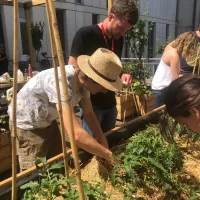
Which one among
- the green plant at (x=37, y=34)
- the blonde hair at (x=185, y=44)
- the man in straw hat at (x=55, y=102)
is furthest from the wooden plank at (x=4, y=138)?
the green plant at (x=37, y=34)

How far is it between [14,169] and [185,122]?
0.80m

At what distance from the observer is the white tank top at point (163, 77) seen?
7.85ft

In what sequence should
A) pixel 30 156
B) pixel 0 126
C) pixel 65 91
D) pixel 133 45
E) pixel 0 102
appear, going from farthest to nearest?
1. pixel 133 45
2. pixel 0 102
3. pixel 0 126
4. pixel 30 156
5. pixel 65 91

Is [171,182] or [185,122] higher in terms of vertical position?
[185,122]

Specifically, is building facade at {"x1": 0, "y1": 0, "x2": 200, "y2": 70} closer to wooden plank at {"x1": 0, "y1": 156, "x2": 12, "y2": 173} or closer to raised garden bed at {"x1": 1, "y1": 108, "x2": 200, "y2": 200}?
wooden plank at {"x1": 0, "y1": 156, "x2": 12, "y2": 173}

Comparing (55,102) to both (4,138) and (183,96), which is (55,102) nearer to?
(183,96)


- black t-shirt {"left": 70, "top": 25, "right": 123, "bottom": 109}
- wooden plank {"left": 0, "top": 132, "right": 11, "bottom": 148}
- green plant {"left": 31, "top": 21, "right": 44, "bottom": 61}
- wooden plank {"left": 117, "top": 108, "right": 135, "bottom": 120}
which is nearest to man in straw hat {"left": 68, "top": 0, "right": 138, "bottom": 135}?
black t-shirt {"left": 70, "top": 25, "right": 123, "bottom": 109}

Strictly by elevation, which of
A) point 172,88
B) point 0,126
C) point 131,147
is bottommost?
point 0,126

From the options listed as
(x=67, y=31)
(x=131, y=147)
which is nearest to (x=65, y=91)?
(x=131, y=147)

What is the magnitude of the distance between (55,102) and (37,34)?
6598 millimetres

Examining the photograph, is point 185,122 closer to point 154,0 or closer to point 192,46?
point 192,46

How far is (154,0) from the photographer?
40.0ft

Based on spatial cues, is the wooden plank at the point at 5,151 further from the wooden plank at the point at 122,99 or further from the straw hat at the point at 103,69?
the wooden plank at the point at 122,99

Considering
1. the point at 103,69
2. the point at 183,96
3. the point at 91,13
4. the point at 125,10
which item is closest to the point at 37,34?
the point at 91,13
